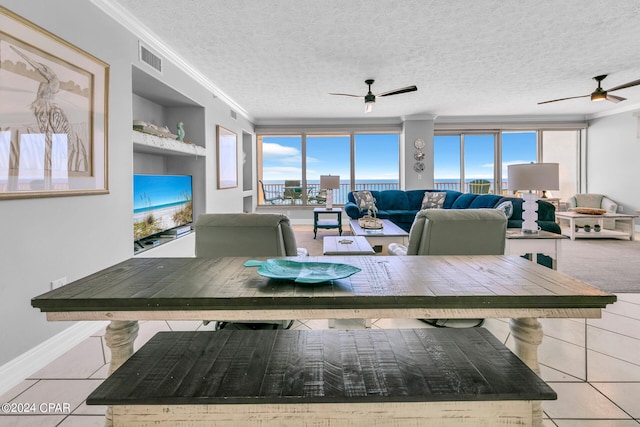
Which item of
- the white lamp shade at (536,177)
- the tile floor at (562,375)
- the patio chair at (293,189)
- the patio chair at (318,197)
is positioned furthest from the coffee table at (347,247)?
the patio chair at (318,197)

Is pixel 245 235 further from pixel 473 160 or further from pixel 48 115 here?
pixel 473 160

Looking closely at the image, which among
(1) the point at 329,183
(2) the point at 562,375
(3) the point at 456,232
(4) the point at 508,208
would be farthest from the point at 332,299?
(1) the point at 329,183

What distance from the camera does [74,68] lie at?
7.56 feet

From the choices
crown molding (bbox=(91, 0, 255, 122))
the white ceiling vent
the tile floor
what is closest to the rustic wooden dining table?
the tile floor

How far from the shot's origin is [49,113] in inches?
82.0

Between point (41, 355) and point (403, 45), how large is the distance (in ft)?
13.7

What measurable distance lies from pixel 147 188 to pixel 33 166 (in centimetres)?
146

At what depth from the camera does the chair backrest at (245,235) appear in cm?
192

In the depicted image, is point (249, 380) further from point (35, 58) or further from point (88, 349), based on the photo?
point (35, 58)

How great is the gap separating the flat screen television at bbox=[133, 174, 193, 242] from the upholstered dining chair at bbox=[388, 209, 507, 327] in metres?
2.60

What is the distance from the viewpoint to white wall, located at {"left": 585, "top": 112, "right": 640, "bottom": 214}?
22.0 ft

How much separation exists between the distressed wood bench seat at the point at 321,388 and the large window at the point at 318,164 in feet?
24.0

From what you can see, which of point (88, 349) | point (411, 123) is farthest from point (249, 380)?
point (411, 123)

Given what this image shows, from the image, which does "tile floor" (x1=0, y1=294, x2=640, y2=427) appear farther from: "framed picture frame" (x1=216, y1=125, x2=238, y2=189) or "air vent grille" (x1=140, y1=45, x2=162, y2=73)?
"framed picture frame" (x1=216, y1=125, x2=238, y2=189)
